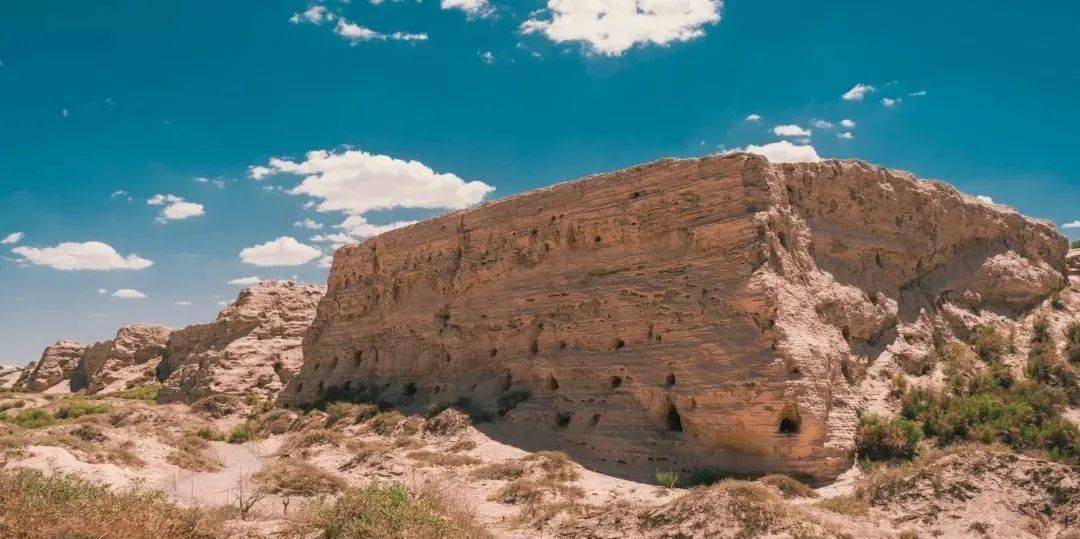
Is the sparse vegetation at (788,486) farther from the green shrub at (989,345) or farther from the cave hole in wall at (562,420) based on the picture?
the green shrub at (989,345)

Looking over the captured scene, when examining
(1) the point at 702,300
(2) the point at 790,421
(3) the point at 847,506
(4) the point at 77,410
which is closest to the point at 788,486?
(3) the point at 847,506

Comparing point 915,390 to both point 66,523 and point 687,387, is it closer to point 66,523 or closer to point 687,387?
point 687,387

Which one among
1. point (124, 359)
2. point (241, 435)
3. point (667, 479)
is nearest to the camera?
point (667, 479)

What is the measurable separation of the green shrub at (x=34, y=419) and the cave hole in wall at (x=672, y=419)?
1823 centimetres

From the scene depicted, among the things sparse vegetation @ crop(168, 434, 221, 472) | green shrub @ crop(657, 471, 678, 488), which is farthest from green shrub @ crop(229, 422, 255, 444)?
green shrub @ crop(657, 471, 678, 488)

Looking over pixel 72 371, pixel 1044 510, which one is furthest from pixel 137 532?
pixel 72 371

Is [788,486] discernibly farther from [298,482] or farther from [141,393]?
[141,393]

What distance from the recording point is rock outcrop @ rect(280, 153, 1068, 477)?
13055 millimetres

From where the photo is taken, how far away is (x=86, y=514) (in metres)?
8.54

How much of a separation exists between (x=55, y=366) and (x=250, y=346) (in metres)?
17.9

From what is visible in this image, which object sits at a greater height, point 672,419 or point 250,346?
point 250,346

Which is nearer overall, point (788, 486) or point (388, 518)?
point (388, 518)

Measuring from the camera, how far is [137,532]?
8.36 metres

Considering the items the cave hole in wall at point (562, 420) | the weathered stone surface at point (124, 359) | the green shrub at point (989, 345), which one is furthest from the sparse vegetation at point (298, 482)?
the weathered stone surface at point (124, 359)
